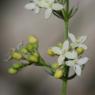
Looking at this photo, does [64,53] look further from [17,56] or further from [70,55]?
[17,56]

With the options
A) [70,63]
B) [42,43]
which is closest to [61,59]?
[70,63]

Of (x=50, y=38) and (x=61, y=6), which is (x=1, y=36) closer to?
(x=50, y=38)

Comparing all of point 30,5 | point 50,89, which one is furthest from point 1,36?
point 30,5

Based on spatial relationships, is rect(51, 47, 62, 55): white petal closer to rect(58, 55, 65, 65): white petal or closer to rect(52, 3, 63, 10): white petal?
rect(58, 55, 65, 65): white petal

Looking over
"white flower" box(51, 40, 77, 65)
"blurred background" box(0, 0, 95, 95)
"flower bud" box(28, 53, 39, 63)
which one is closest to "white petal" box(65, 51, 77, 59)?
"white flower" box(51, 40, 77, 65)

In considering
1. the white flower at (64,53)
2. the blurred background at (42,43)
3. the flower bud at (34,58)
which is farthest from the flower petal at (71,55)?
the blurred background at (42,43)
